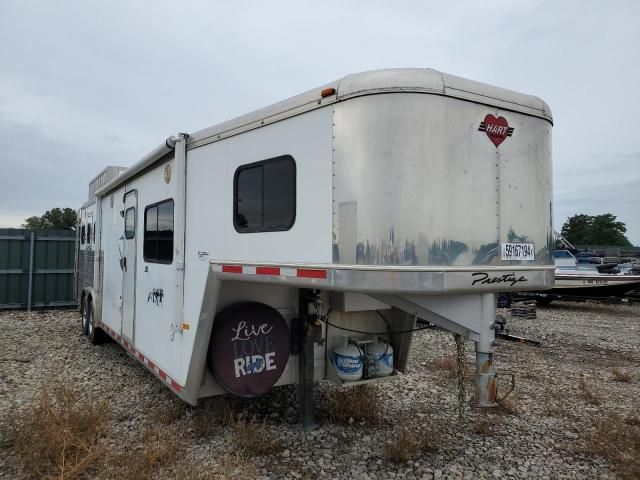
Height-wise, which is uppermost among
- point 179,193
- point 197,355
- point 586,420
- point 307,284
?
point 179,193

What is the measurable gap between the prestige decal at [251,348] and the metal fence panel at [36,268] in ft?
34.6

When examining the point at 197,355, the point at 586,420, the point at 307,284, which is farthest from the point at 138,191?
the point at 586,420

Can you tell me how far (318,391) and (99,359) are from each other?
147 inches

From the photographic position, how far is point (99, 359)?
7258 mm

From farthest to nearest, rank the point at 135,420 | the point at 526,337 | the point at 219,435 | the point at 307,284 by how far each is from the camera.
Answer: the point at 526,337 → the point at 135,420 → the point at 219,435 → the point at 307,284

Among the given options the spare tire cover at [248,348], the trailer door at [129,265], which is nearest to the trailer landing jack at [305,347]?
A: the spare tire cover at [248,348]

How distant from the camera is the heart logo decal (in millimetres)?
3211

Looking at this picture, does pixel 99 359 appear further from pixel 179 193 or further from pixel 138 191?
pixel 179 193

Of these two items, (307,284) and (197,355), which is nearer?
(307,284)

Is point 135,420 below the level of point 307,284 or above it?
below

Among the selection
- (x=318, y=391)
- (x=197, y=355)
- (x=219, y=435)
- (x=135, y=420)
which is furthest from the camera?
(x=318, y=391)

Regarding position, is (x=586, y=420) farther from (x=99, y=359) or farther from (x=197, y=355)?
(x=99, y=359)

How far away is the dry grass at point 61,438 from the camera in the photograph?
357 cm

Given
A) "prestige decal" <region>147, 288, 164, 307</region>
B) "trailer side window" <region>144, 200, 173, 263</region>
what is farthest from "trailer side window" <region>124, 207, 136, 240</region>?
"prestige decal" <region>147, 288, 164, 307</region>
